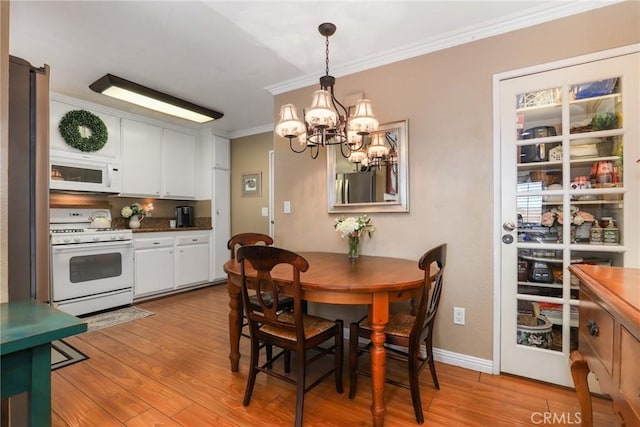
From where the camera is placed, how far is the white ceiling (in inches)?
75.3

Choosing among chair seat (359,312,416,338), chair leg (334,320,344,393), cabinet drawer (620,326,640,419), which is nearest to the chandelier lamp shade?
chair seat (359,312,416,338)

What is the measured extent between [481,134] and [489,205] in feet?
1.59

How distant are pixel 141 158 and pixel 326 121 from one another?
124 inches

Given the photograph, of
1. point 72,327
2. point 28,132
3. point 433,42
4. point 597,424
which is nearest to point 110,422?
point 72,327

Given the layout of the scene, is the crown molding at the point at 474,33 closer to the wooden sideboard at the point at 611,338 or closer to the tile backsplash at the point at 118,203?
the wooden sideboard at the point at 611,338

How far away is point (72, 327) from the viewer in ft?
2.63

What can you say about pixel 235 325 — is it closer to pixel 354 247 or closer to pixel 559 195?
pixel 354 247

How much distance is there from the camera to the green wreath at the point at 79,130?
3.26 m

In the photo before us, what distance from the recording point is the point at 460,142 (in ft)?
7.17

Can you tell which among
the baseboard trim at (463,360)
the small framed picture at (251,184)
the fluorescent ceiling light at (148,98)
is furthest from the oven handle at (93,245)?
the baseboard trim at (463,360)

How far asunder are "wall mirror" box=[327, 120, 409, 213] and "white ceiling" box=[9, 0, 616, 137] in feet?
2.09

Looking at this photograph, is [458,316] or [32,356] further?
[458,316]

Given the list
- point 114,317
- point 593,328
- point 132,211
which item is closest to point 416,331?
point 593,328

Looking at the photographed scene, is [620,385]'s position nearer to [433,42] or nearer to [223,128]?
[433,42]
